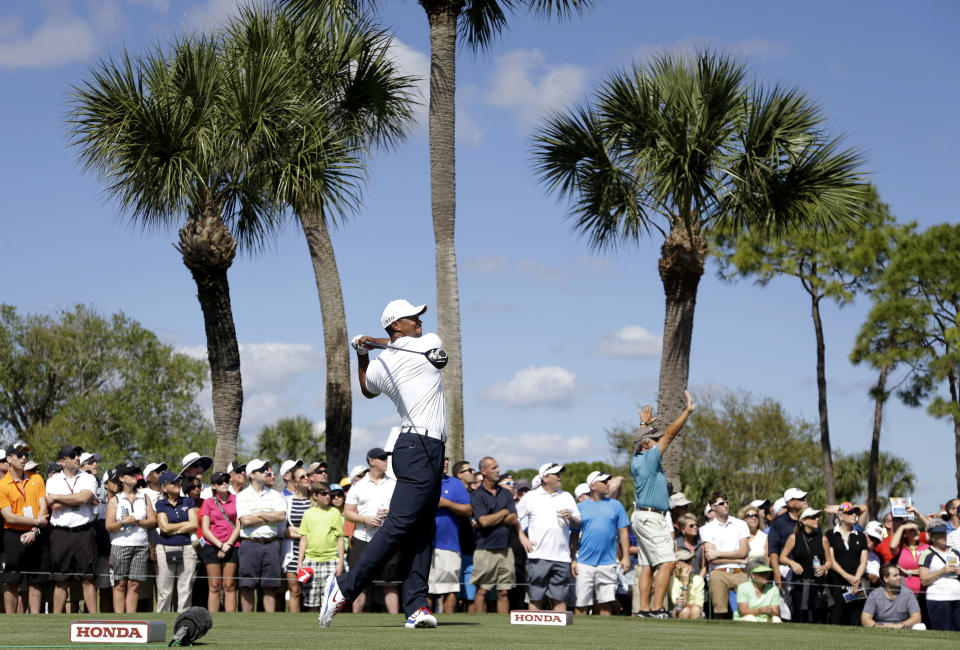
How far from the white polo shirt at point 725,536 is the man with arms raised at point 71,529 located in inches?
285

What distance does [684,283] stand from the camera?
19672 millimetres

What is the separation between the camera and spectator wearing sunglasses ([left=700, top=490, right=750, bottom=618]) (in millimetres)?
13758

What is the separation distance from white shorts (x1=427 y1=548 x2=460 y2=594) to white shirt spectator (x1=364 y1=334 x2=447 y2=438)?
5364mm

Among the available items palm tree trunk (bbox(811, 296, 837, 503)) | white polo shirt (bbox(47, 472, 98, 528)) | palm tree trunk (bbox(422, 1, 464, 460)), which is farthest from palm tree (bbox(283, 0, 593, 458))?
palm tree trunk (bbox(811, 296, 837, 503))

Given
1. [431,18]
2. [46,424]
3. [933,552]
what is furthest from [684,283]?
[46,424]

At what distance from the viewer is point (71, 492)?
41.3 feet

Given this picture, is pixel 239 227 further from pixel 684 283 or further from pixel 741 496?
pixel 741 496

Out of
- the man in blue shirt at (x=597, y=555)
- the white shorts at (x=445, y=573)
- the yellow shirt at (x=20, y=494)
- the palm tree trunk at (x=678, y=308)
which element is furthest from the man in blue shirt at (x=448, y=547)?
the palm tree trunk at (x=678, y=308)

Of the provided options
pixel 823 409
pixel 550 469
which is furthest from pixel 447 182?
pixel 823 409

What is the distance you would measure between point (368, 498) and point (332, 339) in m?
9.24

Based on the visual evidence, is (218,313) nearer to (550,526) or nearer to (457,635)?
(550,526)

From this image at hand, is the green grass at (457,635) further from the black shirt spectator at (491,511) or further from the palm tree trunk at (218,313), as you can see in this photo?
the palm tree trunk at (218,313)

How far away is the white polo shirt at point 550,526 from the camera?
13125 millimetres

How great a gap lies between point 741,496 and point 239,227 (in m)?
32.0
